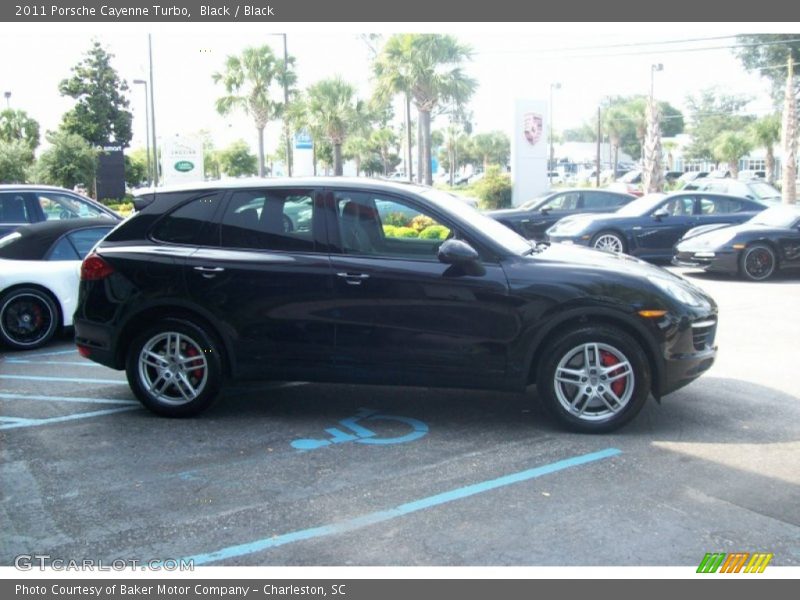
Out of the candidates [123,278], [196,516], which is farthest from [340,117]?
[196,516]

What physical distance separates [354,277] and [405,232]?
0.58m

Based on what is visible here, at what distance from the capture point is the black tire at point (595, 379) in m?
5.50

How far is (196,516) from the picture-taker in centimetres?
433

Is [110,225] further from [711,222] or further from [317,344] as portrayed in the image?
[711,222]

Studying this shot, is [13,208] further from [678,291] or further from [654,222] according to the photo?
[654,222]

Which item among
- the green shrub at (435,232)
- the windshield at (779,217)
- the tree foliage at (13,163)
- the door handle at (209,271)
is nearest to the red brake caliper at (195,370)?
the door handle at (209,271)

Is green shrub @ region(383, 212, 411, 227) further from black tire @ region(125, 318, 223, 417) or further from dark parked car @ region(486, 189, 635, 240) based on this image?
dark parked car @ region(486, 189, 635, 240)

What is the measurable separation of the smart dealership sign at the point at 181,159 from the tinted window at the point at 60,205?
2265 centimetres

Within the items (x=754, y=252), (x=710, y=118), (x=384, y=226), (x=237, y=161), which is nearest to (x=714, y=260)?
(x=754, y=252)

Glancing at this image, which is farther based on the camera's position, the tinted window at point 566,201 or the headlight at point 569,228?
the tinted window at point 566,201

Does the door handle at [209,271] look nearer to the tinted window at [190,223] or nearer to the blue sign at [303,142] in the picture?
the tinted window at [190,223]

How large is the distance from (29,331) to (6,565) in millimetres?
5504

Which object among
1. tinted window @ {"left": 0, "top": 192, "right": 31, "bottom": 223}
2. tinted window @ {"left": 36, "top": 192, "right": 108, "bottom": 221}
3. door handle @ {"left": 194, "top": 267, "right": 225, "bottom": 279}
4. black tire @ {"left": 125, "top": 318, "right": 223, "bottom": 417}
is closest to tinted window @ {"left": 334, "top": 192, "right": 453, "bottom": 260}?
door handle @ {"left": 194, "top": 267, "right": 225, "bottom": 279}

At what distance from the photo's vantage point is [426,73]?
30.4 meters
